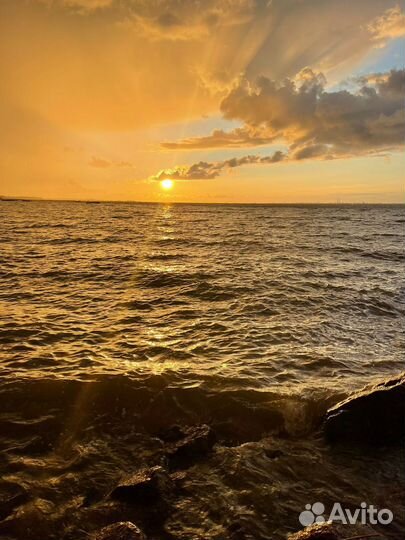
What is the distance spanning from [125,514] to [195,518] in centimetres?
105

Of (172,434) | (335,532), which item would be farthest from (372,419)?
(172,434)

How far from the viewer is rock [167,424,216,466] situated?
713 cm

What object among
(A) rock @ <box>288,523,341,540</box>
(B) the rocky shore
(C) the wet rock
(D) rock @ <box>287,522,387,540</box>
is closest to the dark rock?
(B) the rocky shore

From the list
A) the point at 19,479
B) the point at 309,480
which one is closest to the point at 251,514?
the point at 309,480

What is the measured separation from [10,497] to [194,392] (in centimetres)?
440

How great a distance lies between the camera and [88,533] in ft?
17.9

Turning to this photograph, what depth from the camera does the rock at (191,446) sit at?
7.13 m

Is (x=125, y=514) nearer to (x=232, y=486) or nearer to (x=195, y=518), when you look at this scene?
(x=195, y=518)

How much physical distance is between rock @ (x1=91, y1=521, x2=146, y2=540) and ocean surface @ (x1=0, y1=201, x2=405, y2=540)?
640 millimetres

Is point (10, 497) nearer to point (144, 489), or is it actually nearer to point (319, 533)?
point (144, 489)

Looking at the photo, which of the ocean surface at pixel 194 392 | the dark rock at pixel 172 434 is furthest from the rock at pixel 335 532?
the dark rock at pixel 172 434

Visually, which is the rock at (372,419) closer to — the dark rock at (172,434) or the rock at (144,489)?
the dark rock at (172,434)

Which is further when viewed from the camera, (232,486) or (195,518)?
(232,486)

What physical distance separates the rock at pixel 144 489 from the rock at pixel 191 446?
894 millimetres
